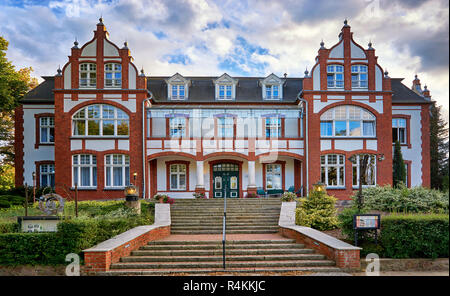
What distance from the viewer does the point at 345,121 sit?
18.3 meters

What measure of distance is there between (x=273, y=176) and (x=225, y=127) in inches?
198

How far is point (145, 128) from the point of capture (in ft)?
59.6

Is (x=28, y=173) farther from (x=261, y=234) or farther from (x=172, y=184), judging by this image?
(x=261, y=234)

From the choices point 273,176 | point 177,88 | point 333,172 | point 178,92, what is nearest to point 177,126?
point 178,92

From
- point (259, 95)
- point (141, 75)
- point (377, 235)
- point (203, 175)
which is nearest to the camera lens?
point (377, 235)

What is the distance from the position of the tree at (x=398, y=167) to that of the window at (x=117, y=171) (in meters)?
17.6

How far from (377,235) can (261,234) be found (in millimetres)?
4692

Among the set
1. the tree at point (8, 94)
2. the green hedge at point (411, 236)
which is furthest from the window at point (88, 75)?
the green hedge at point (411, 236)

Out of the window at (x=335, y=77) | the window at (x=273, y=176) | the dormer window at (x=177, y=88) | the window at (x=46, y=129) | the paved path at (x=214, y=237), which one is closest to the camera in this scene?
the paved path at (x=214, y=237)

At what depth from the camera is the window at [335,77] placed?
18359mm

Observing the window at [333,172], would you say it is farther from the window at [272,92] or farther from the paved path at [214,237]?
the paved path at [214,237]
